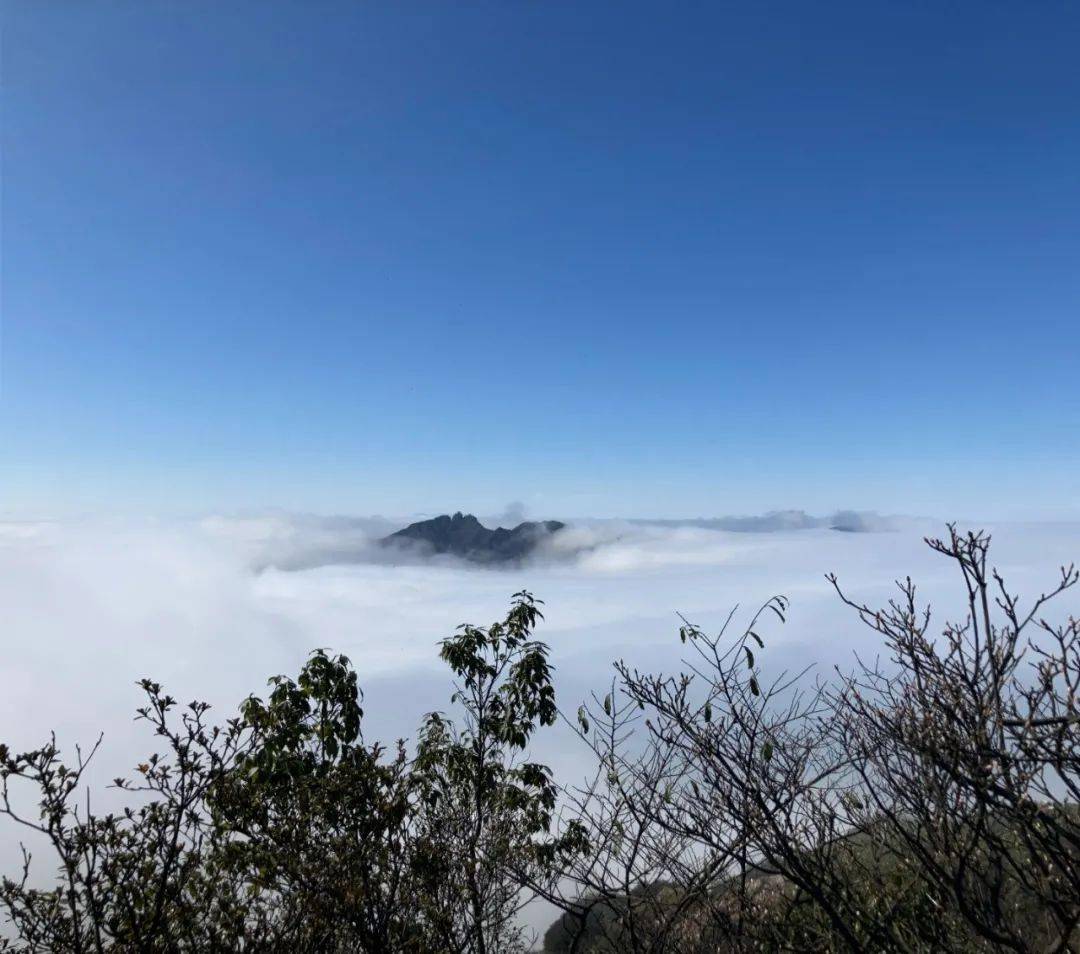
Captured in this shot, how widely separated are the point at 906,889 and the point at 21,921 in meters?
6.70

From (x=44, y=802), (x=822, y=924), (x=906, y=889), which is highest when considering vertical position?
(x=44, y=802)

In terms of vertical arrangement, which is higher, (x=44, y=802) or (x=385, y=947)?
(x=44, y=802)

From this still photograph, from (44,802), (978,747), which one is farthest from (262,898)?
(978,747)

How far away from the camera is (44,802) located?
4.66 meters

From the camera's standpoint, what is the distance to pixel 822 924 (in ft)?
19.1

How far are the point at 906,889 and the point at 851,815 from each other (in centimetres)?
104

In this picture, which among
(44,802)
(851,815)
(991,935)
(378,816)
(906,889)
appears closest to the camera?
(991,935)

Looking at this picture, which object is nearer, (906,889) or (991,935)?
(991,935)

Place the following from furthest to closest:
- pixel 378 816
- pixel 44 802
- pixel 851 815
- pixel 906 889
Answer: pixel 378 816 → pixel 851 815 → pixel 906 889 → pixel 44 802

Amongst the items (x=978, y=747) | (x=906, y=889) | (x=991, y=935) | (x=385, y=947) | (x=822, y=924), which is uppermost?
(x=978, y=747)

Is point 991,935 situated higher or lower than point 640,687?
lower

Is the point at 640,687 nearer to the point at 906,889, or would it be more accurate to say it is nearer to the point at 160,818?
the point at 906,889

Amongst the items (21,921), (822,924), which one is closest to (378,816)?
(21,921)

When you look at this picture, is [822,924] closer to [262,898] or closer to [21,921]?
[262,898]
